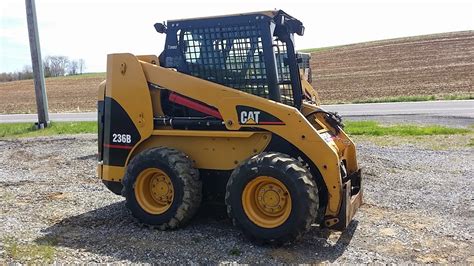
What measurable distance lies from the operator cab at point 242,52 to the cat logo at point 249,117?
1.29 feet

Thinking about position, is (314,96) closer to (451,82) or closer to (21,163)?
(21,163)

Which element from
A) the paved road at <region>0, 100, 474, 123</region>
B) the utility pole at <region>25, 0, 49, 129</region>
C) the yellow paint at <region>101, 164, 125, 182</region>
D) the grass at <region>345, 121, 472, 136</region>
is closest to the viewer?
the yellow paint at <region>101, 164, 125, 182</region>

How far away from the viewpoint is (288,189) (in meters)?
5.14

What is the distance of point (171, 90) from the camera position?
6.11 meters

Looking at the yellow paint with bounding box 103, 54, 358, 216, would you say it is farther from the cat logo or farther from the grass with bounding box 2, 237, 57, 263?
the grass with bounding box 2, 237, 57, 263

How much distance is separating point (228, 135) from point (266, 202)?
905 millimetres

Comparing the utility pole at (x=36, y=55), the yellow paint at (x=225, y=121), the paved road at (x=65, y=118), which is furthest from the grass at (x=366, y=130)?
the yellow paint at (x=225, y=121)

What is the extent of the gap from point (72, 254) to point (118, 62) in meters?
2.40

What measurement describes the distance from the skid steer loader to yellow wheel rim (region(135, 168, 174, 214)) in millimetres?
12

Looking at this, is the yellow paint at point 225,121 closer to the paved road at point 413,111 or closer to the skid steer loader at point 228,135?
the skid steer loader at point 228,135

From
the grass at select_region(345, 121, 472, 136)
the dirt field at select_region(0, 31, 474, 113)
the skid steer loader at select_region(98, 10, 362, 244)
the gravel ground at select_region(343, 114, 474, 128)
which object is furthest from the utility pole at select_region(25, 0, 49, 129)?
the skid steer loader at select_region(98, 10, 362, 244)

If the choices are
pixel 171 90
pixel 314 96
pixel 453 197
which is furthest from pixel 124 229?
pixel 453 197

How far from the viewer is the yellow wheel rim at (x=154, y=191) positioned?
5.95m

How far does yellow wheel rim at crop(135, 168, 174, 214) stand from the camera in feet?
19.5
